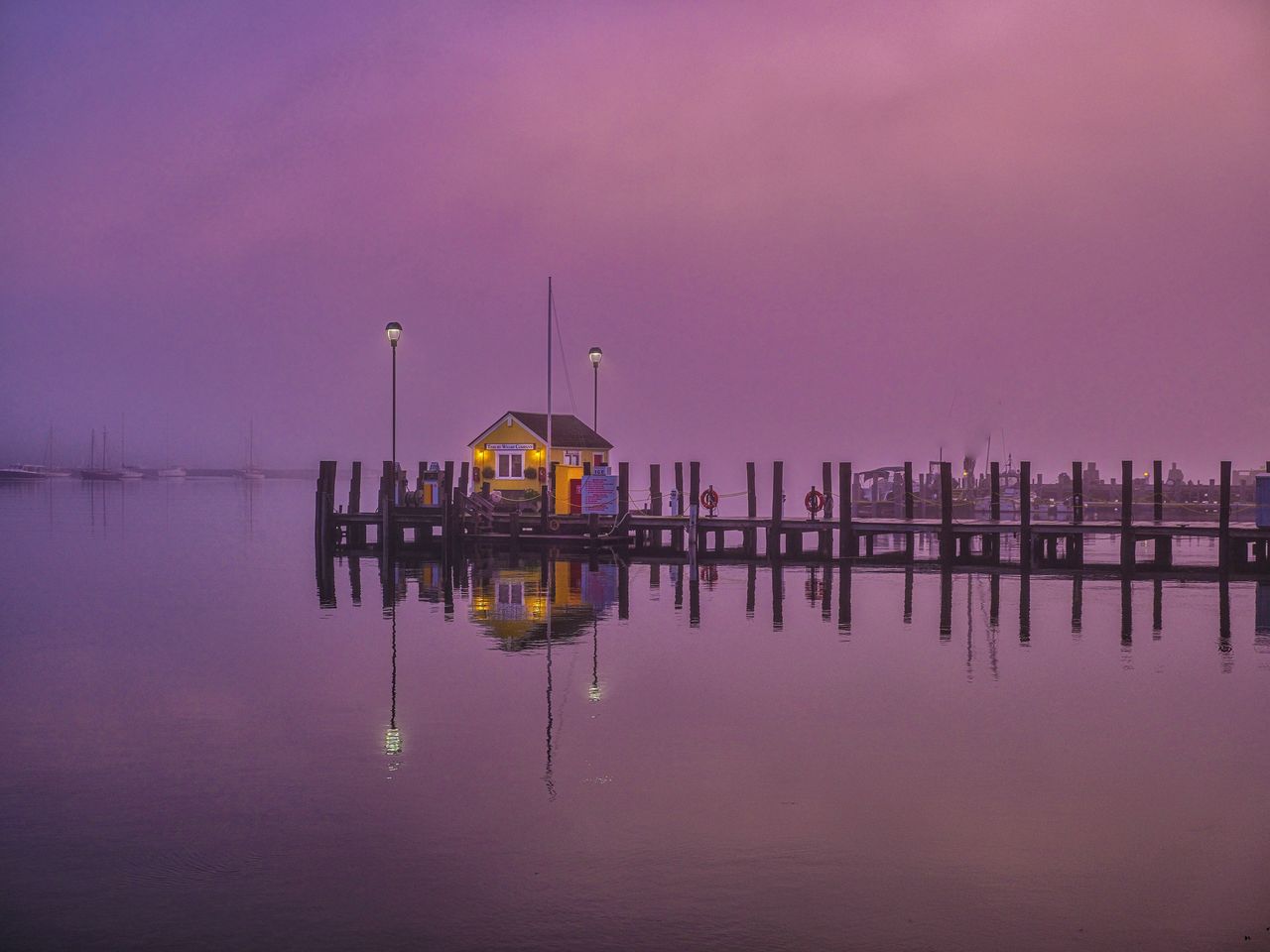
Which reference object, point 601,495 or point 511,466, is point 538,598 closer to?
point 601,495

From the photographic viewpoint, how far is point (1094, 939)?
29.8ft

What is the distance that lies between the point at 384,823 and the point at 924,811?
5338mm

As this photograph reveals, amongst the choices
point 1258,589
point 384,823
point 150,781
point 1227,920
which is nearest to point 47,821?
point 150,781

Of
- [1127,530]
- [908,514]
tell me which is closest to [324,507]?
[908,514]

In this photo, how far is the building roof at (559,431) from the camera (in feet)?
182

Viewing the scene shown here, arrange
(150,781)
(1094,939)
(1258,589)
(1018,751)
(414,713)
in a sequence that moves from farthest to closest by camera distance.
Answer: (1258,589) → (414,713) → (1018,751) → (150,781) → (1094,939)

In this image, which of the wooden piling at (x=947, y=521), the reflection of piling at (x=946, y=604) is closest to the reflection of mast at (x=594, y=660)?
the reflection of piling at (x=946, y=604)

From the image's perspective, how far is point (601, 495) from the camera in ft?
152

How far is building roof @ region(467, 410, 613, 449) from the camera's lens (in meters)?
55.3

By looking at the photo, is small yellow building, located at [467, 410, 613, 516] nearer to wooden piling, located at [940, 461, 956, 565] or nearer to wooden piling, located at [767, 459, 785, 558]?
wooden piling, located at [767, 459, 785, 558]

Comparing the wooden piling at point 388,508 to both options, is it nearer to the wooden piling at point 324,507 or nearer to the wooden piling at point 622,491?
the wooden piling at point 324,507

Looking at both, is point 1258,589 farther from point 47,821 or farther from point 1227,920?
point 47,821

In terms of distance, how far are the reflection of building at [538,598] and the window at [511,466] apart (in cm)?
1190

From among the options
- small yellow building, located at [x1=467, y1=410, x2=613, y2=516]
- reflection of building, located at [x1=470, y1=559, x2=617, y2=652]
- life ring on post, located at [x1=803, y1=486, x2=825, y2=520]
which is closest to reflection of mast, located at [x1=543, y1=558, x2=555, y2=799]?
reflection of building, located at [x1=470, y1=559, x2=617, y2=652]
